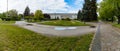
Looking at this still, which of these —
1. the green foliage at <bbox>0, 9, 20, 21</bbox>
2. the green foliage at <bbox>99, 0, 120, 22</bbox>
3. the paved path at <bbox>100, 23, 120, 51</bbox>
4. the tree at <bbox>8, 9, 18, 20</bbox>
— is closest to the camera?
the paved path at <bbox>100, 23, 120, 51</bbox>

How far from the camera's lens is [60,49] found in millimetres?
9172

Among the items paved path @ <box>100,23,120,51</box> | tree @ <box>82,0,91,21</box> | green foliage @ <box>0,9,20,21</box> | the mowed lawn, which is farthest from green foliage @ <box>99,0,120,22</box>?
green foliage @ <box>0,9,20,21</box>

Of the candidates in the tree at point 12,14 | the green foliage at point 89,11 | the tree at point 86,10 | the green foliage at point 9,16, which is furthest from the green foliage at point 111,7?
the tree at point 12,14

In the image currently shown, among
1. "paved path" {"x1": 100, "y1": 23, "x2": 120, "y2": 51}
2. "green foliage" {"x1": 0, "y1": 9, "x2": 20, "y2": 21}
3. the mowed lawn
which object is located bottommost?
"paved path" {"x1": 100, "y1": 23, "x2": 120, "y2": 51}

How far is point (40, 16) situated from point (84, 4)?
61.1ft

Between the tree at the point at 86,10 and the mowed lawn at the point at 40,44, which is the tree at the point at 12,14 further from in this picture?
the mowed lawn at the point at 40,44

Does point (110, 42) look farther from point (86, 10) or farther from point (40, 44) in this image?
point (86, 10)

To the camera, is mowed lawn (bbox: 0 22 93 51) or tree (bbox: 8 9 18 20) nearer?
mowed lawn (bbox: 0 22 93 51)

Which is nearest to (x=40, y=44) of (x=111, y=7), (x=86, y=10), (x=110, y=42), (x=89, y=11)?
(x=110, y=42)

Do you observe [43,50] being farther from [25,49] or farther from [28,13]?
[28,13]

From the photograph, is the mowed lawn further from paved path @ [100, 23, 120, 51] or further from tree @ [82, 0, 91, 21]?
tree @ [82, 0, 91, 21]

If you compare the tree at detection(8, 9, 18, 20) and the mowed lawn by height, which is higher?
the tree at detection(8, 9, 18, 20)

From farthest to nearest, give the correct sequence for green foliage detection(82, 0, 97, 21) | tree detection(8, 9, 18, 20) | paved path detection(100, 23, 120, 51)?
1. tree detection(8, 9, 18, 20)
2. green foliage detection(82, 0, 97, 21)
3. paved path detection(100, 23, 120, 51)

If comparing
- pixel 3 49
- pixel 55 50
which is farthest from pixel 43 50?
pixel 3 49
